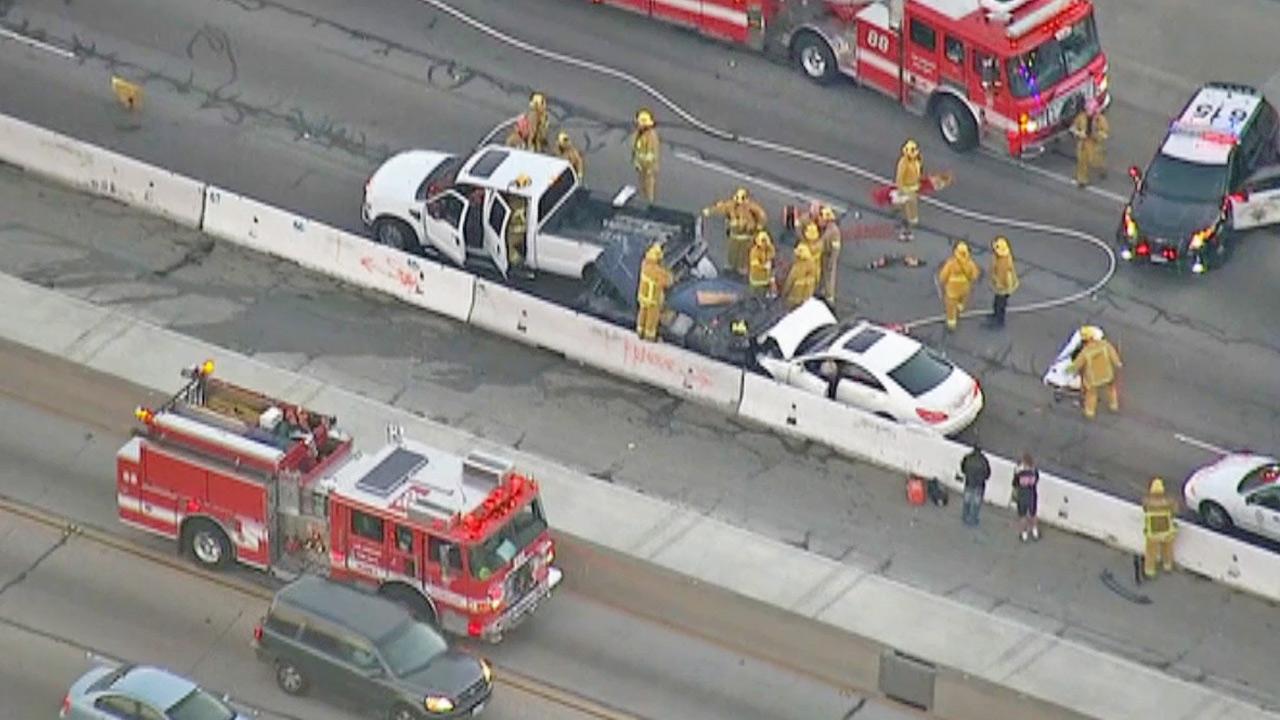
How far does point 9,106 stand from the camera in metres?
60.6

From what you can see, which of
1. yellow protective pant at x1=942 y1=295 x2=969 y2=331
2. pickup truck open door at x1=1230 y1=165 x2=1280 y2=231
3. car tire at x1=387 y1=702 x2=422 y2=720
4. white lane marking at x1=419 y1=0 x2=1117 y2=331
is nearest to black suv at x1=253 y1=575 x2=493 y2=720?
car tire at x1=387 y1=702 x2=422 y2=720

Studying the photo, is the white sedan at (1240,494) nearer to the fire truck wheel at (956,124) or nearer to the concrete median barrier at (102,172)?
the fire truck wheel at (956,124)

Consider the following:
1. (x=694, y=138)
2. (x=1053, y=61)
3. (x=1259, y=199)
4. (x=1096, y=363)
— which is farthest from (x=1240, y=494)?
(x=694, y=138)

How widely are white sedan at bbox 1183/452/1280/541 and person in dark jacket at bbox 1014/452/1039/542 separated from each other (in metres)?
2.21

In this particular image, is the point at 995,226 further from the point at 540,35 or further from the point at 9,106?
the point at 9,106

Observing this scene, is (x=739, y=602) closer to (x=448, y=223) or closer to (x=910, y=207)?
(x=448, y=223)

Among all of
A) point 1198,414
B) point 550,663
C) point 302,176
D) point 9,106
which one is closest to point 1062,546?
point 1198,414

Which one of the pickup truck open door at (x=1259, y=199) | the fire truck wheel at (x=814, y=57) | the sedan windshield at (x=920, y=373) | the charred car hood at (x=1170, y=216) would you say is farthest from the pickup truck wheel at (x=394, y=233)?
the pickup truck open door at (x=1259, y=199)

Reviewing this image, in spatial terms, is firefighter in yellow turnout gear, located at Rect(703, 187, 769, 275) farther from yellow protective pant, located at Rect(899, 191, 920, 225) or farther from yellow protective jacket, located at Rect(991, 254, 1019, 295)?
yellow protective jacket, located at Rect(991, 254, 1019, 295)

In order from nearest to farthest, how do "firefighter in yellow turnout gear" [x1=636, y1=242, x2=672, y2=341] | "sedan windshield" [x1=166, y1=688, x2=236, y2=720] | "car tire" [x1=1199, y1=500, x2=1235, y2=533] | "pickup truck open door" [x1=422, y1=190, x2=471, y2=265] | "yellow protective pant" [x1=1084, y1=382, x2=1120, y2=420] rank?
"sedan windshield" [x1=166, y1=688, x2=236, y2=720], "car tire" [x1=1199, y1=500, x2=1235, y2=533], "yellow protective pant" [x1=1084, y1=382, x2=1120, y2=420], "firefighter in yellow turnout gear" [x1=636, y1=242, x2=672, y2=341], "pickup truck open door" [x1=422, y1=190, x2=471, y2=265]

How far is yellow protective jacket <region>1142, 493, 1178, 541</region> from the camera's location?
161 ft

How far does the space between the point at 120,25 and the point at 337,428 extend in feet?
45.9

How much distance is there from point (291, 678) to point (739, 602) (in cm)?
611

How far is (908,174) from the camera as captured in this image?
5669 centimetres
